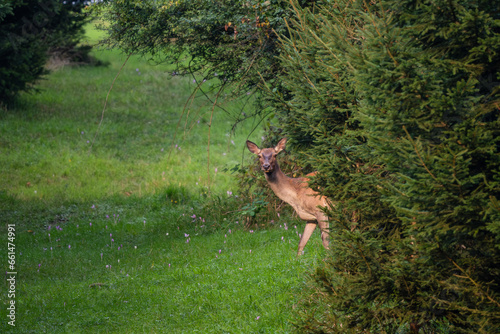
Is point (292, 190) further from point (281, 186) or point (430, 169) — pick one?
point (430, 169)

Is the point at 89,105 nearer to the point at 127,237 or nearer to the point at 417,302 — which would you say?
the point at 127,237

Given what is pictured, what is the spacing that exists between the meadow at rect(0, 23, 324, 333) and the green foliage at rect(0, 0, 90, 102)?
172cm

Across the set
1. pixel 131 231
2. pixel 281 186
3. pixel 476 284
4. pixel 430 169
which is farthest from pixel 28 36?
pixel 476 284

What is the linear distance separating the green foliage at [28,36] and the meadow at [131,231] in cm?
172

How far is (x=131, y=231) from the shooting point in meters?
11.9

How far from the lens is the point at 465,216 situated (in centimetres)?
402

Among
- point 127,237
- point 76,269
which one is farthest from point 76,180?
point 76,269

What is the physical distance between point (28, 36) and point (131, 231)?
1003 centimetres

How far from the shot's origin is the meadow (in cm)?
691

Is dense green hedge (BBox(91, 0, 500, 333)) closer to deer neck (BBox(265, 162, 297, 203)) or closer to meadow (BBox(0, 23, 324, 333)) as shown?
meadow (BBox(0, 23, 324, 333))

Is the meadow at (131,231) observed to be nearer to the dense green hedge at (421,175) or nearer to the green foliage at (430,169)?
the dense green hedge at (421,175)

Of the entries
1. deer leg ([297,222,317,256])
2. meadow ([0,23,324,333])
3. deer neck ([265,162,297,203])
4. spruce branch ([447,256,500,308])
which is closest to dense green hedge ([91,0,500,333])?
spruce branch ([447,256,500,308])

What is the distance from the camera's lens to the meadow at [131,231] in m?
6.91

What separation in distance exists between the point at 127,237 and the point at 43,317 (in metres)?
4.45
